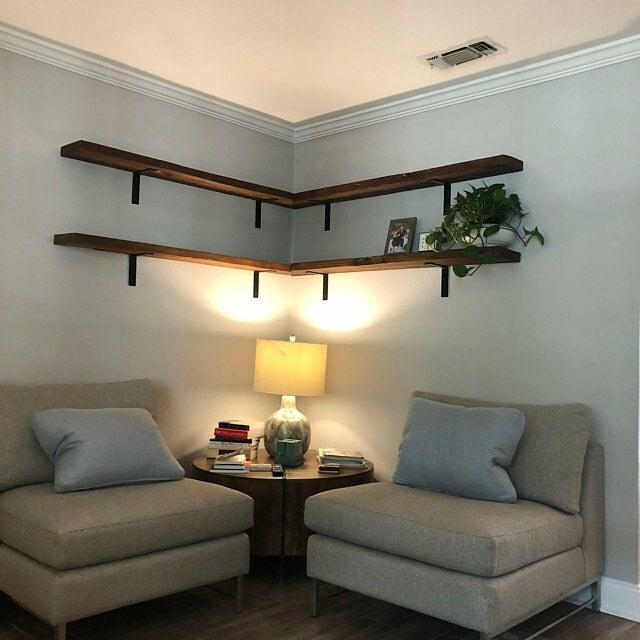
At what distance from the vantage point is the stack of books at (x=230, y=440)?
377 cm

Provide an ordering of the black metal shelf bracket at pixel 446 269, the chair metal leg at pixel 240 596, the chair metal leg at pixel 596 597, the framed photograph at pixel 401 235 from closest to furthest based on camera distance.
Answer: the chair metal leg at pixel 240 596
the chair metal leg at pixel 596 597
the black metal shelf bracket at pixel 446 269
the framed photograph at pixel 401 235

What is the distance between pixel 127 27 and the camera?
316cm

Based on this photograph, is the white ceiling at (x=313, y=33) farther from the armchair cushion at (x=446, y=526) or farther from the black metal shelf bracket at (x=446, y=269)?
the armchair cushion at (x=446, y=526)

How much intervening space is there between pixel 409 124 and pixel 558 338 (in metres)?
1.42

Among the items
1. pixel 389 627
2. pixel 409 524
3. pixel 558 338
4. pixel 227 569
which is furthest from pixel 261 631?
pixel 558 338

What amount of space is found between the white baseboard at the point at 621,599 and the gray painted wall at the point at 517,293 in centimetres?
4

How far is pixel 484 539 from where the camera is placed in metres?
2.53

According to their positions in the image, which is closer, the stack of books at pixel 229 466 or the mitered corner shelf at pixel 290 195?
the mitered corner shelf at pixel 290 195

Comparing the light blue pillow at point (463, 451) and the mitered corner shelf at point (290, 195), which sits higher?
the mitered corner shelf at point (290, 195)

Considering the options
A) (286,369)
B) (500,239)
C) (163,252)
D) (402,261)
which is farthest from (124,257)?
(500,239)

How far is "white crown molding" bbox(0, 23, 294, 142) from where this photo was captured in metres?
3.31

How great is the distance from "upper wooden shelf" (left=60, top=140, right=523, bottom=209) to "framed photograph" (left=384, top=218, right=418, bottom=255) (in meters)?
0.17

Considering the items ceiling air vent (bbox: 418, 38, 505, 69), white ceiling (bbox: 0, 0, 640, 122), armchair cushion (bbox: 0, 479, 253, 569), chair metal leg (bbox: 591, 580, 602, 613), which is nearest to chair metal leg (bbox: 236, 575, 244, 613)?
armchair cushion (bbox: 0, 479, 253, 569)

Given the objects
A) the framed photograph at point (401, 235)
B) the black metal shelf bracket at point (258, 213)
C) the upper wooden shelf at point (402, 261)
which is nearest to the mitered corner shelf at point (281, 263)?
the upper wooden shelf at point (402, 261)
